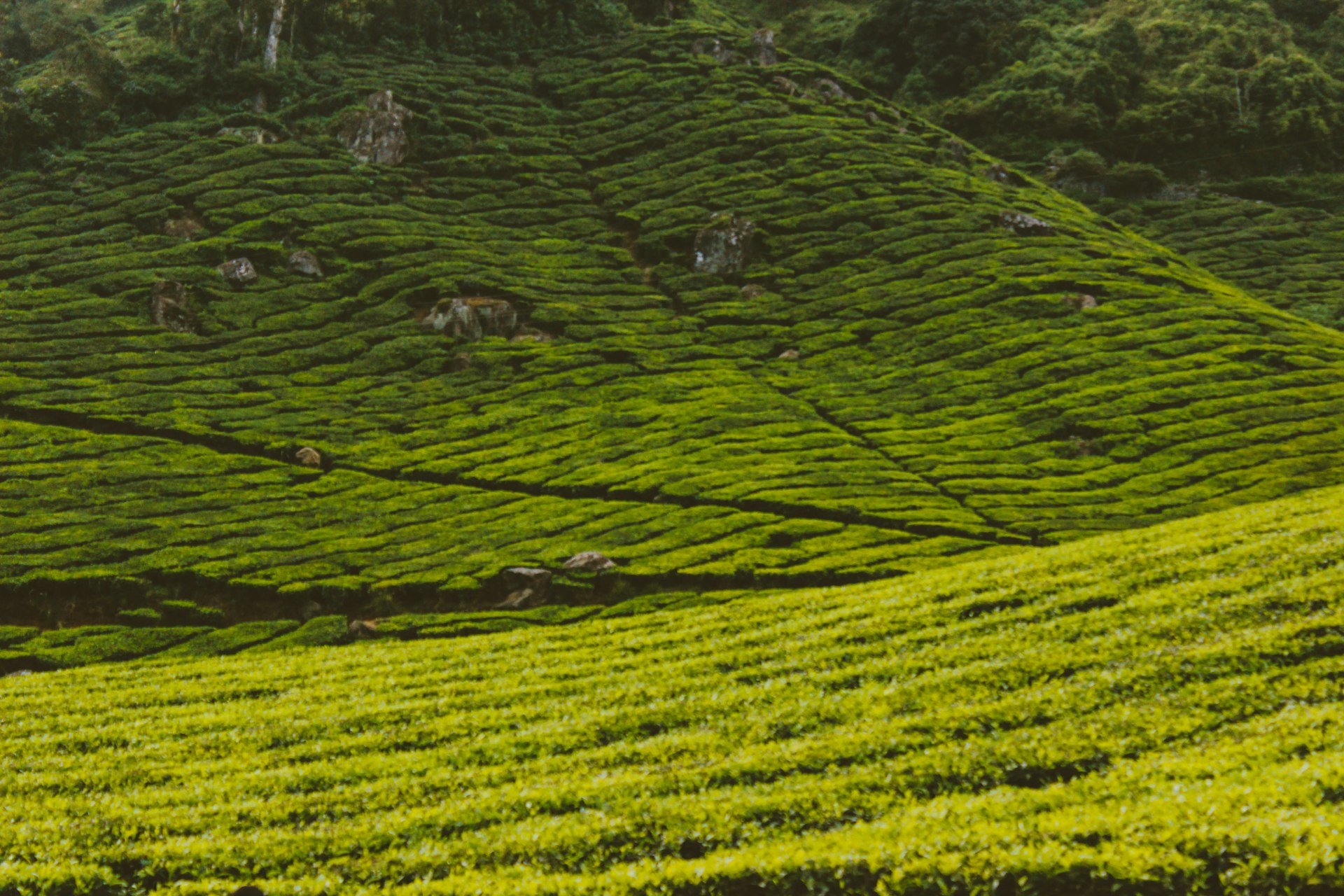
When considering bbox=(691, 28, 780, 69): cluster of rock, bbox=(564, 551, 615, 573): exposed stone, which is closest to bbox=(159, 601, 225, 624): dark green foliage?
bbox=(564, 551, 615, 573): exposed stone

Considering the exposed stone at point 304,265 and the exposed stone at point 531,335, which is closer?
the exposed stone at point 531,335

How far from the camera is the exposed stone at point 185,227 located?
7812 cm

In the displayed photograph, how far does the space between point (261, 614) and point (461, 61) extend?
108243 mm

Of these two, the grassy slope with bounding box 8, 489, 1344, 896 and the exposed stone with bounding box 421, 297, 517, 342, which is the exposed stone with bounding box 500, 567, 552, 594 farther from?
the exposed stone with bounding box 421, 297, 517, 342

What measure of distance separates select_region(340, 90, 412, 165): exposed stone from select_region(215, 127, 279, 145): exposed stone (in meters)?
7.79

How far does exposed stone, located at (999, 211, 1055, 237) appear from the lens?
8288 centimetres

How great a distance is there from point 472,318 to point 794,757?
60.2 meters

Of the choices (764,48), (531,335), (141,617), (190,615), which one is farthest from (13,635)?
(764,48)

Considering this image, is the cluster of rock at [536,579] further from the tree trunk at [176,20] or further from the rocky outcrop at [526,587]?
the tree trunk at [176,20]

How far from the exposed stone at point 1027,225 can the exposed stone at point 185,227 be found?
77633mm

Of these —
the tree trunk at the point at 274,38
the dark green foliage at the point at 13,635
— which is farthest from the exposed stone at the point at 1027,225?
the tree trunk at the point at 274,38

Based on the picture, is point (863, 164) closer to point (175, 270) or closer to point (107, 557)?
point (175, 270)

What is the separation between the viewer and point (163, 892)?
443 inches

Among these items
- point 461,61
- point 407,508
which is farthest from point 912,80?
point 407,508
